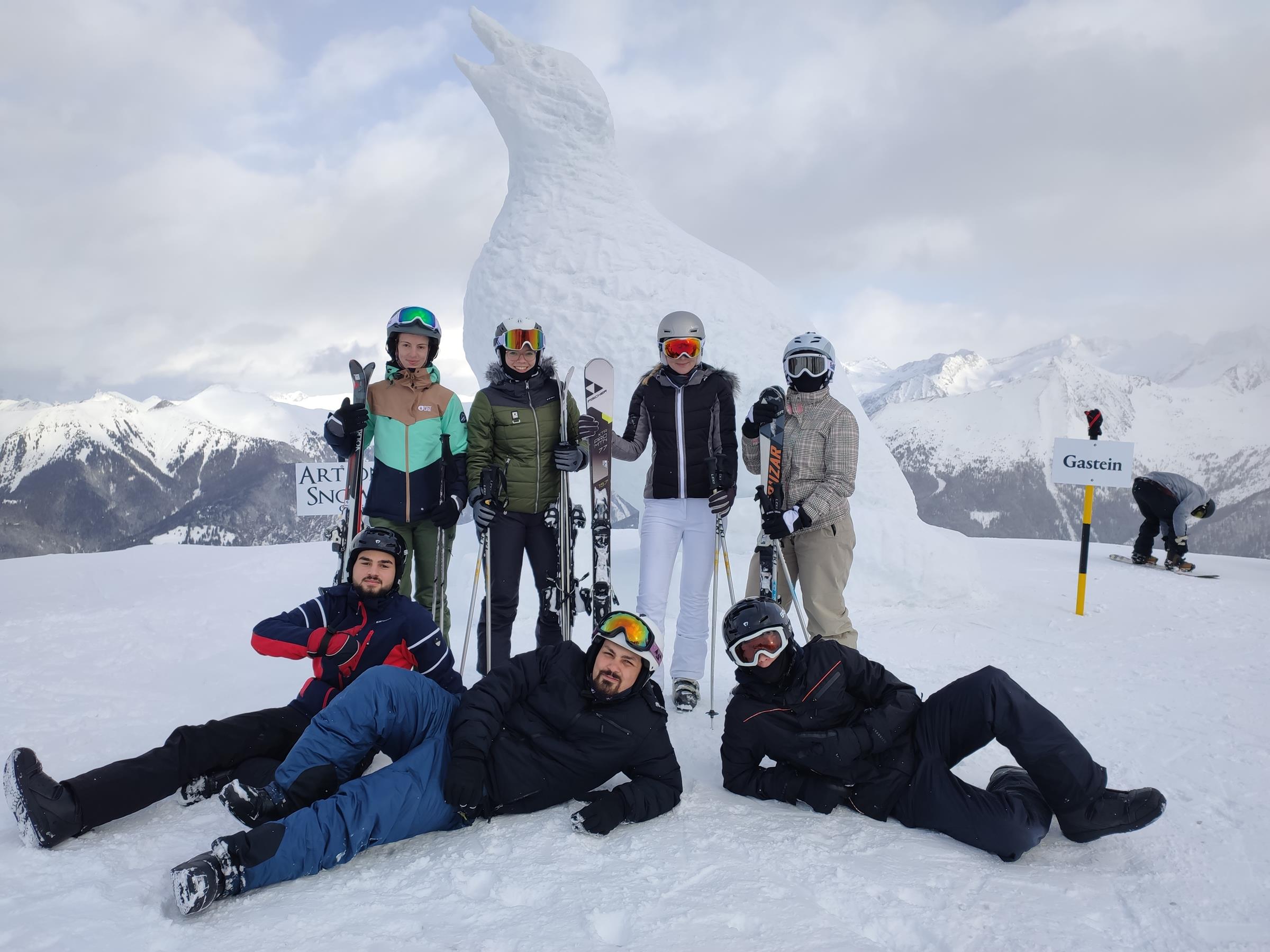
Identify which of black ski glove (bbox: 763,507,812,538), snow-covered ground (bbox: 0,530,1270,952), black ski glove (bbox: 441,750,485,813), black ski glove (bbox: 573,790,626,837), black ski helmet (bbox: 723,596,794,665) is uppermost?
black ski glove (bbox: 763,507,812,538)

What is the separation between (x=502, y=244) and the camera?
8.22 m

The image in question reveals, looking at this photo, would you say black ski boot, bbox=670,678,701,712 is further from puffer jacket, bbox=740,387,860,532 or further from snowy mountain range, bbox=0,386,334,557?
snowy mountain range, bbox=0,386,334,557

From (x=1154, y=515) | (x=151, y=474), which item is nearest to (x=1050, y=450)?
(x=1154, y=515)

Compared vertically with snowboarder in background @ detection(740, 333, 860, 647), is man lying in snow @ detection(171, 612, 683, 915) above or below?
below

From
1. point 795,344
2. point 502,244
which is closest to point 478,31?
point 502,244

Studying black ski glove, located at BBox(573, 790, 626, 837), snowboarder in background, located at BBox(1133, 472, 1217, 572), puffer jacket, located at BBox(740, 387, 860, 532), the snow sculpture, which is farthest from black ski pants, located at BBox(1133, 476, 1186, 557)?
black ski glove, located at BBox(573, 790, 626, 837)

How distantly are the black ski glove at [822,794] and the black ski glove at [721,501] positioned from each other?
1699 mm

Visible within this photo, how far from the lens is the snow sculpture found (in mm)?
7977

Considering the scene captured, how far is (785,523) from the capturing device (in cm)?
406

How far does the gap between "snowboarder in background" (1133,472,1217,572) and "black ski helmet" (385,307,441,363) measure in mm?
10820

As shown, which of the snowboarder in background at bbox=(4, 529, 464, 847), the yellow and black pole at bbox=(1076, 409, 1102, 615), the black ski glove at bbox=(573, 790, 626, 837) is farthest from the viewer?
the yellow and black pole at bbox=(1076, 409, 1102, 615)

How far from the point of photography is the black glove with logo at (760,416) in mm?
4324

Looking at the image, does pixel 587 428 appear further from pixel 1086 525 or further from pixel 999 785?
pixel 1086 525

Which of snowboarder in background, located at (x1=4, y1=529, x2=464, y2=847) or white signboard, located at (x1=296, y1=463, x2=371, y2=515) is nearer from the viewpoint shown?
snowboarder in background, located at (x1=4, y1=529, x2=464, y2=847)
